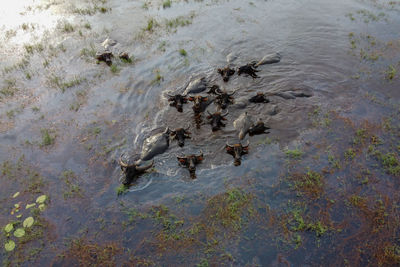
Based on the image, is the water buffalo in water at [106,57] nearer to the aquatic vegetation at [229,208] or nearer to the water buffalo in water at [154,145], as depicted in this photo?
the water buffalo in water at [154,145]

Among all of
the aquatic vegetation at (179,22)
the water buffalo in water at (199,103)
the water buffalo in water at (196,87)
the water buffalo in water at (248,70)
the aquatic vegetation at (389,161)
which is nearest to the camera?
Answer: the aquatic vegetation at (389,161)

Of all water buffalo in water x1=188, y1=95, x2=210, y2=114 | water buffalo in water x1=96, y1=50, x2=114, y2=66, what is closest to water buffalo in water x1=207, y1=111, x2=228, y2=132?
water buffalo in water x1=188, y1=95, x2=210, y2=114

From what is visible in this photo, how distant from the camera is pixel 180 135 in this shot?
784 cm

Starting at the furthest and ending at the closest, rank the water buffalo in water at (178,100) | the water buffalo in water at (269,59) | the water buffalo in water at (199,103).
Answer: the water buffalo in water at (269,59), the water buffalo in water at (178,100), the water buffalo in water at (199,103)

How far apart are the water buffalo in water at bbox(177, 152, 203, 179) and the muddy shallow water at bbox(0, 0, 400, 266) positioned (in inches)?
8.5

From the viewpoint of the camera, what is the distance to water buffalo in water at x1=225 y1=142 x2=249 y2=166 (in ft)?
23.6

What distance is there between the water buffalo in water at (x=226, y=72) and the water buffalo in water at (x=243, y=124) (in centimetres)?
239

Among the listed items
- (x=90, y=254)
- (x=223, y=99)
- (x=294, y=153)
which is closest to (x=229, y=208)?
(x=294, y=153)

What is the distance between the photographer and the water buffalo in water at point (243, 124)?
7871mm

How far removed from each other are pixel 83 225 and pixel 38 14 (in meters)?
17.0

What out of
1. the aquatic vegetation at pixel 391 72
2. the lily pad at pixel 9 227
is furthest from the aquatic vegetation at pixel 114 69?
the aquatic vegetation at pixel 391 72

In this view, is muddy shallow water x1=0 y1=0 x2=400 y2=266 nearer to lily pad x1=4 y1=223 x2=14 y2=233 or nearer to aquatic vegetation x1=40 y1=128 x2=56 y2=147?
aquatic vegetation x1=40 y1=128 x2=56 y2=147

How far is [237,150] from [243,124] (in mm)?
1143

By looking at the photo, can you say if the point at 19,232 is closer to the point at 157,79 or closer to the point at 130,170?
the point at 130,170
